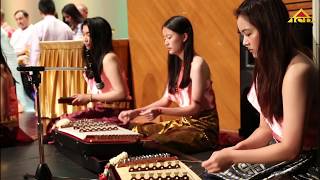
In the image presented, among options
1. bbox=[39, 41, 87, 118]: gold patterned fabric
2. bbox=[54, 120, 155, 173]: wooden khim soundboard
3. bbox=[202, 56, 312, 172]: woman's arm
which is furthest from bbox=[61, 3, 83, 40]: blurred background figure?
bbox=[202, 56, 312, 172]: woman's arm

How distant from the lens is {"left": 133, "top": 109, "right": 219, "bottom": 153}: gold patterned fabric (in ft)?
10.2

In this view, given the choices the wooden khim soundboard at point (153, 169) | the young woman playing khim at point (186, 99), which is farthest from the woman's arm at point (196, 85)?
the wooden khim soundboard at point (153, 169)

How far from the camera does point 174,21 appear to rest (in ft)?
10.0

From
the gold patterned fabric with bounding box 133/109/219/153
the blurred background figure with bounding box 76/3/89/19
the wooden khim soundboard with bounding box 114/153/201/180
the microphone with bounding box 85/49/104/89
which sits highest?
the blurred background figure with bounding box 76/3/89/19

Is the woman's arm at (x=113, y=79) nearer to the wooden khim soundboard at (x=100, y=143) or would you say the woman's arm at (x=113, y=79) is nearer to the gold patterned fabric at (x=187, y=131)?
the gold patterned fabric at (x=187, y=131)

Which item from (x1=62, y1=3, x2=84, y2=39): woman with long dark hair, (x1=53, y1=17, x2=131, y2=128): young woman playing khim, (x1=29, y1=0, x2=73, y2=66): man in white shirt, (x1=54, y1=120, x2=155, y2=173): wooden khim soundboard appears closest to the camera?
(x1=29, y1=0, x2=73, y2=66): man in white shirt

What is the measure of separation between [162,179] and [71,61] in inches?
47.4

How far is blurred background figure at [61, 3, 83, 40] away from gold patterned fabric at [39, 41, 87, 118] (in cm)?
13

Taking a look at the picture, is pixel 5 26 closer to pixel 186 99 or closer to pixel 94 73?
pixel 94 73

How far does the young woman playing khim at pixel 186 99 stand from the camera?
308 cm

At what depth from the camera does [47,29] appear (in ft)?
8.27

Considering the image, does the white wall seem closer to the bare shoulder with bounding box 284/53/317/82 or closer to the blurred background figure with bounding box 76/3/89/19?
the blurred background figure with bounding box 76/3/89/19

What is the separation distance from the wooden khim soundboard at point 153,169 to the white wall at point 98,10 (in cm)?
64

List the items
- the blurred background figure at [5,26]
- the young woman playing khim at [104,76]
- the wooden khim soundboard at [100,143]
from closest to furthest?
the blurred background figure at [5,26], the wooden khim soundboard at [100,143], the young woman playing khim at [104,76]
